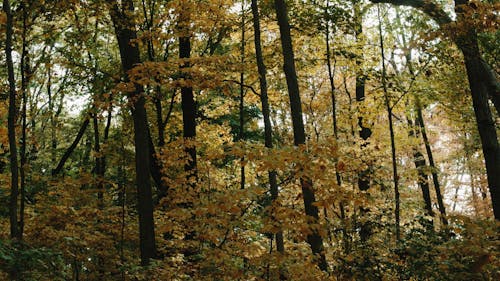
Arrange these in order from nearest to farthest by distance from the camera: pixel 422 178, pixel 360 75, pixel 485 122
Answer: pixel 485 122 → pixel 360 75 → pixel 422 178

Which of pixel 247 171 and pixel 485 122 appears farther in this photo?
pixel 247 171

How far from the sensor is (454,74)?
13.3 metres

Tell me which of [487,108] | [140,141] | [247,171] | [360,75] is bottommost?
[247,171]

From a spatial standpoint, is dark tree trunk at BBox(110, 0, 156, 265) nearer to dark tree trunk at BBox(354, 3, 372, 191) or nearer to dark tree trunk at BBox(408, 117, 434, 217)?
dark tree trunk at BBox(354, 3, 372, 191)

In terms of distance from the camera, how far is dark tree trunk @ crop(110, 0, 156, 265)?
8609 mm

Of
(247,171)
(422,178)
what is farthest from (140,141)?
(422,178)

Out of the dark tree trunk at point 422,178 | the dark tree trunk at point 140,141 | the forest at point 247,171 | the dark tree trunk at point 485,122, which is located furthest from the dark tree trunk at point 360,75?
the dark tree trunk at point 140,141

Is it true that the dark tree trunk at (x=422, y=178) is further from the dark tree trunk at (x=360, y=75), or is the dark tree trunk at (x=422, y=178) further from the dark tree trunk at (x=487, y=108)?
the dark tree trunk at (x=487, y=108)

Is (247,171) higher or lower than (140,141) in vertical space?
lower

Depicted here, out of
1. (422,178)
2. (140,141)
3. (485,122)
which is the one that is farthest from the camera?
(422,178)

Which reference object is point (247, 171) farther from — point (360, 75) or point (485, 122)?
point (485, 122)

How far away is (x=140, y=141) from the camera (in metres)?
9.02

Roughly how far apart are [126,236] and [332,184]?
575 cm

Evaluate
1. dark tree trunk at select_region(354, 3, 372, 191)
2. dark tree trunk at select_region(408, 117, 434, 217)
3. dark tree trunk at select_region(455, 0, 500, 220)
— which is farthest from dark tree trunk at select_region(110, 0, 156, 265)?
dark tree trunk at select_region(408, 117, 434, 217)
